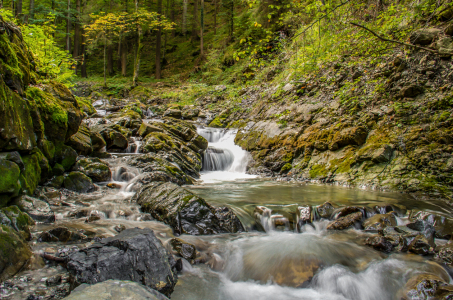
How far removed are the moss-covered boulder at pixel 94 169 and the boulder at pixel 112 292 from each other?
5665mm

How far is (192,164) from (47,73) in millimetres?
5995

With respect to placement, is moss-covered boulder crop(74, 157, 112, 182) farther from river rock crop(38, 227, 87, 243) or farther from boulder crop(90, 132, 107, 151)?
river rock crop(38, 227, 87, 243)

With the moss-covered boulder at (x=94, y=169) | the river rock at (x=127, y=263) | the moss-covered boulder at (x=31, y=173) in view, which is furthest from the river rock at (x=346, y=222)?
the moss-covered boulder at (x=94, y=169)

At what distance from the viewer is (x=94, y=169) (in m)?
7.50

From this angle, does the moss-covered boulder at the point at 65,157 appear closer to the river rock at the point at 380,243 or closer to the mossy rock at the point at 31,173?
the mossy rock at the point at 31,173

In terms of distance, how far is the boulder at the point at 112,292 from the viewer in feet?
6.80

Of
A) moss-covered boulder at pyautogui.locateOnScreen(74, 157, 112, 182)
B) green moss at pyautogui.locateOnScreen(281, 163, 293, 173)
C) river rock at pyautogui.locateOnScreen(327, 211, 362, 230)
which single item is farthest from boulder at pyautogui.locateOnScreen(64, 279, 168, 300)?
green moss at pyautogui.locateOnScreen(281, 163, 293, 173)

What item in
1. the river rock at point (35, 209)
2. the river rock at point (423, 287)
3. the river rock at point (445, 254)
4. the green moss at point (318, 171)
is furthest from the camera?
the green moss at point (318, 171)

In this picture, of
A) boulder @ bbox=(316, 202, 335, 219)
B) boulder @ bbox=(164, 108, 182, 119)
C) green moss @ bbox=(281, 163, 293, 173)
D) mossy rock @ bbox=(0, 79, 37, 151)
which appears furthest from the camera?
boulder @ bbox=(164, 108, 182, 119)

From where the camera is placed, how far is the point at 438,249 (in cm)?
394

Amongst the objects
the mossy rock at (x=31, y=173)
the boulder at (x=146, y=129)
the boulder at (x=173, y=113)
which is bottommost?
the mossy rock at (x=31, y=173)

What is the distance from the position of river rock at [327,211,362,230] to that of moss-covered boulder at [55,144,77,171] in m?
6.87

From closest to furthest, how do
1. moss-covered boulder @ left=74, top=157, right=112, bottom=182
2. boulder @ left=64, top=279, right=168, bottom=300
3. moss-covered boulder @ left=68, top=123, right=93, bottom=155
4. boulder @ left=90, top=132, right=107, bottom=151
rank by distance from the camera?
boulder @ left=64, top=279, right=168, bottom=300 < moss-covered boulder @ left=74, top=157, right=112, bottom=182 < moss-covered boulder @ left=68, top=123, right=93, bottom=155 < boulder @ left=90, top=132, right=107, bottom=151

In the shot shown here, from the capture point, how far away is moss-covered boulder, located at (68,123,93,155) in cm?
761
